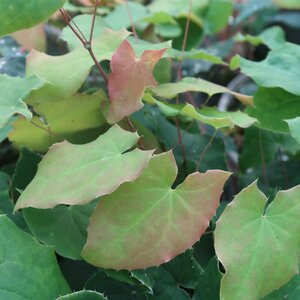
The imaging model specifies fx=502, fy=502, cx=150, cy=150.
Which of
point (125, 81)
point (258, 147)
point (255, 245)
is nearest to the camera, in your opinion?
point (255, 245)

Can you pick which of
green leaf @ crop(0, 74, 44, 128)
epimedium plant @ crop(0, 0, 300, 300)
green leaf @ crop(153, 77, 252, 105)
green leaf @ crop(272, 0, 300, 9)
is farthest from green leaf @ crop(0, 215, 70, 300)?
green leaf @ crop(272, 0, 300, 9)

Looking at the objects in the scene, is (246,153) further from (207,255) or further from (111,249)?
(111,249)

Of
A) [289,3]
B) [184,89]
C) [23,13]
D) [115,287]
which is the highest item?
[23,13]

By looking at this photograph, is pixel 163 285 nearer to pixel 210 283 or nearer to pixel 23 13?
pixel 210 283

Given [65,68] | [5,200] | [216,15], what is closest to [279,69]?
[65,68]

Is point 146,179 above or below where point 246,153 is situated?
above

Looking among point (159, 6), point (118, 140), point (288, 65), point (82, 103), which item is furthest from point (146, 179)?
point (159, 6)

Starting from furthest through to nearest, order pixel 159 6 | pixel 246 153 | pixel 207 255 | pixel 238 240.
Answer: pixel 159 6 < pixel 246 153 < pixel 207 255 < pixel 238 240
